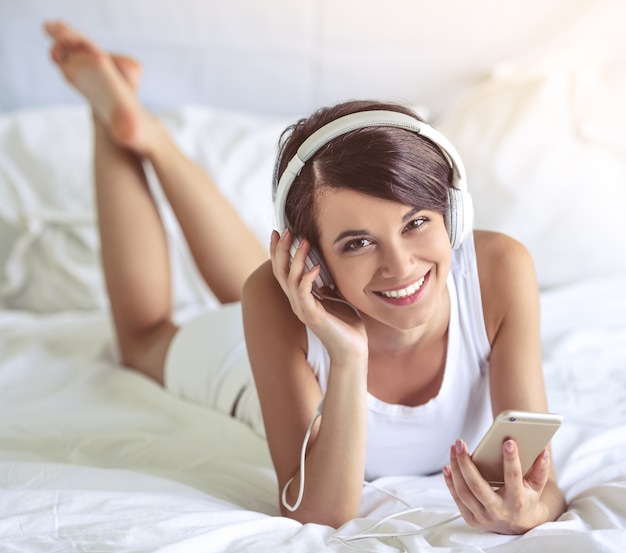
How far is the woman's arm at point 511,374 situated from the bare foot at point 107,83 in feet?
2.42

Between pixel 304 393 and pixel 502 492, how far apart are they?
268 millimetres

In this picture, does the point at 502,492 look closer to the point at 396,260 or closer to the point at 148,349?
Result: the point at 396,260

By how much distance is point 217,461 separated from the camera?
118cm

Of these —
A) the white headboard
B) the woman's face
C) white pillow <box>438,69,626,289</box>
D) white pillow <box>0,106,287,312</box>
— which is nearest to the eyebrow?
the woman's face

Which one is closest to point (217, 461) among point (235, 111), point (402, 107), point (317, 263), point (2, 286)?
point (317, 263)

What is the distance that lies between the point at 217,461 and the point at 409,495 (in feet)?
0.94

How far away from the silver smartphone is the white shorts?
19.2 inches

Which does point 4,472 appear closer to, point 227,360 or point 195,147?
point 227,360

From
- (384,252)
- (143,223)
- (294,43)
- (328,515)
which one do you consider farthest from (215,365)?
(294,43)

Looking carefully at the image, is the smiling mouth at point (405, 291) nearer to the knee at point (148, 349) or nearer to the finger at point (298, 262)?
the finger at point (298, 262)

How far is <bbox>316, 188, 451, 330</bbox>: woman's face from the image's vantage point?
0.88 meters

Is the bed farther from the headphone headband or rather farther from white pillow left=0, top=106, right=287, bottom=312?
the headphone headband

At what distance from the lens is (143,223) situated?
5.18 feet

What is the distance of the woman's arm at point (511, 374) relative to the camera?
34.3 inches
